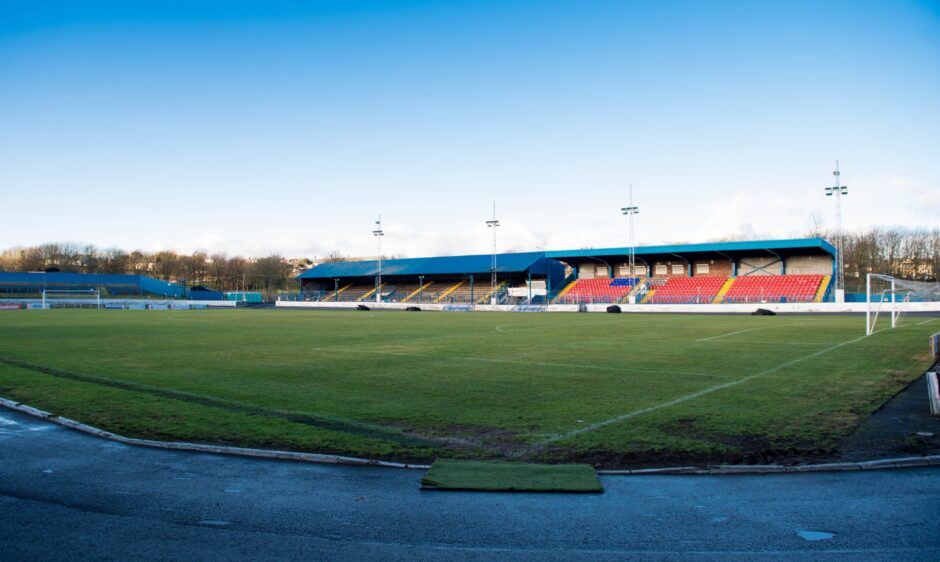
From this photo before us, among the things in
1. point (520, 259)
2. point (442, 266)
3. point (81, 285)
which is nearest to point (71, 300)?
point (81, 285)

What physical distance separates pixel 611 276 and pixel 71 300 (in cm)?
7014

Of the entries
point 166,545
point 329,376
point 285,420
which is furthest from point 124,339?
point 166,545

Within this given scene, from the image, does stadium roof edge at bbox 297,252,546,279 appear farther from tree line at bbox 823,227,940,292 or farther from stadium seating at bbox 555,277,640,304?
tree line at bbox 823,227,940,292

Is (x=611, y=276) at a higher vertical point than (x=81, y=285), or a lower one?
higher

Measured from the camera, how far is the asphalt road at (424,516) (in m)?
5.02

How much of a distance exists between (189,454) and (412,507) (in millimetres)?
3863

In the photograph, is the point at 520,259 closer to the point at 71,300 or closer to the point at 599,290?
the point at 599,290

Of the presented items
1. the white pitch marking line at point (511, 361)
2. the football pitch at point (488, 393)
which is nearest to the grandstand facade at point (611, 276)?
the football pitch at point (488, 393)

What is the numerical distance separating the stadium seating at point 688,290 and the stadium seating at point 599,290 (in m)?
3.87

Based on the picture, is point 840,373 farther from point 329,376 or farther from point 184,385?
point 184,385

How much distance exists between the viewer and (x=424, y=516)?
5.86m

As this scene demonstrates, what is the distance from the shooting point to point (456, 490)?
263 inches

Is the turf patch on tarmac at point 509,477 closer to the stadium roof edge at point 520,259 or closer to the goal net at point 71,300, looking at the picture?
the stadium roof edge at point 520,259

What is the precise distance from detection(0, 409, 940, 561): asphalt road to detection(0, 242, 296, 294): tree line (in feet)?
421
